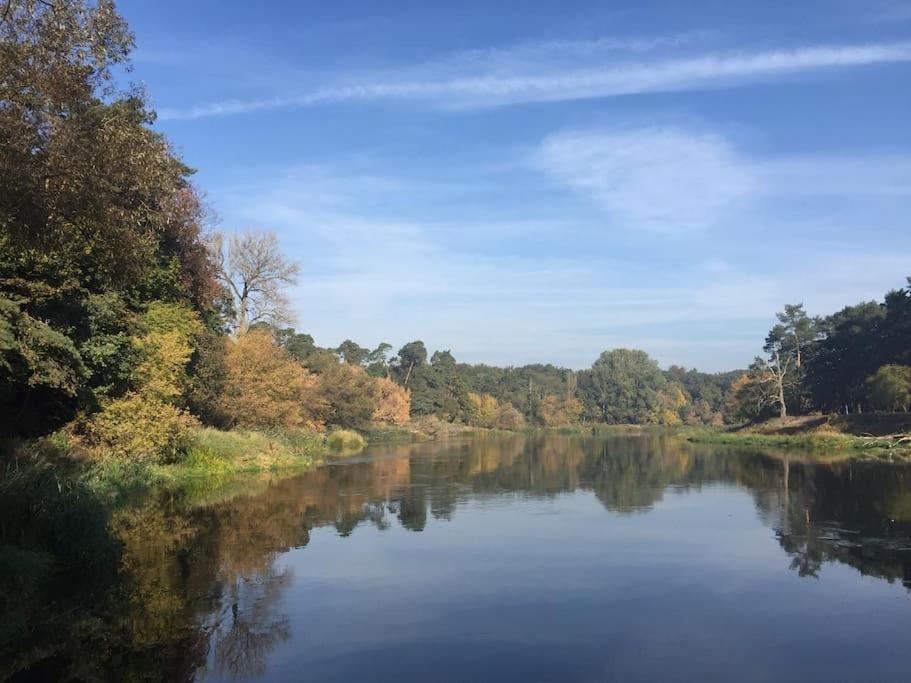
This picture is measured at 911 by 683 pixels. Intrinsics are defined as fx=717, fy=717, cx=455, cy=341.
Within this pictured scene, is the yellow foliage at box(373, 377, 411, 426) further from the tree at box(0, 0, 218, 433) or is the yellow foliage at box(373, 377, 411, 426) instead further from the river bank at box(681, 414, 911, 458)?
the tree at box(0, 0, 218, 433)

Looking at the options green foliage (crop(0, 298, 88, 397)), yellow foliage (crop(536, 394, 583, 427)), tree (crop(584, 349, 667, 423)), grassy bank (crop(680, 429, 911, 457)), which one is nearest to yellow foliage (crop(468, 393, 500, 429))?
yellow foliage (crop(536, 394, 583, 427))

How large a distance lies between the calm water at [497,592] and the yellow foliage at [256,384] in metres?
16.8

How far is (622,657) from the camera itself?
9.19 metres

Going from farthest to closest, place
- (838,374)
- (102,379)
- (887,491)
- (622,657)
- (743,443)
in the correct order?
(838,374)
(743,443)
(887,491)
(102,379)
(622,657)

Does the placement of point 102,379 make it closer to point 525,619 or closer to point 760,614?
point 525,619

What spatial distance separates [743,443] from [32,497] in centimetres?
6012

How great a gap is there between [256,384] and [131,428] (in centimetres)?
1783

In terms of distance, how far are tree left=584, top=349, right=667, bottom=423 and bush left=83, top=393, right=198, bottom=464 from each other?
404 feet

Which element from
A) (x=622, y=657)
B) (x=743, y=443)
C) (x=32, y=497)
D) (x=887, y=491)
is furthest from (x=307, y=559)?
(x=743, y=443)

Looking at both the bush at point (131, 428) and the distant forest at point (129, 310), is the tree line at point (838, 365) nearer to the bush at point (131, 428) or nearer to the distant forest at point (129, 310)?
the distant forest at point (129, 310)

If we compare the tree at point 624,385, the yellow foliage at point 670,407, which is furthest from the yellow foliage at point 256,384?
the tree at point 624,385

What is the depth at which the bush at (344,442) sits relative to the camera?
2331 inches

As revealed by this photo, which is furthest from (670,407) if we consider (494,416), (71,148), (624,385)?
(71,148)

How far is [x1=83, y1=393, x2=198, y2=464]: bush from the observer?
24.1m
